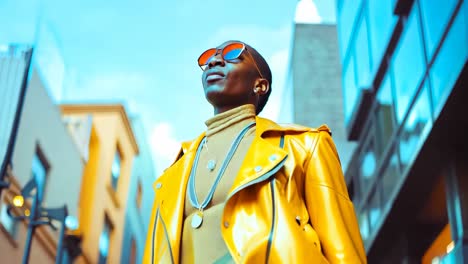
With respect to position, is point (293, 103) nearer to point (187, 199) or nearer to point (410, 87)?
point (410, 87)

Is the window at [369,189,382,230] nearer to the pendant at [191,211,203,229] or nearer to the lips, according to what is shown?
the lips

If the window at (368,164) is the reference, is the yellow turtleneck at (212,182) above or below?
above

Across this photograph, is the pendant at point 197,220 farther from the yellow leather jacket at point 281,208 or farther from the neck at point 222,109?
the neck at point 222,109

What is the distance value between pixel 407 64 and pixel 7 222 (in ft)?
29.8

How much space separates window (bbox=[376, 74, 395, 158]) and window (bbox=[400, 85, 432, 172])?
1.14 metres

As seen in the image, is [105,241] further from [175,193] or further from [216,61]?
[175,193]

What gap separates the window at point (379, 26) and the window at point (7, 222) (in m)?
7.99

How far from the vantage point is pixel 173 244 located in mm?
4449

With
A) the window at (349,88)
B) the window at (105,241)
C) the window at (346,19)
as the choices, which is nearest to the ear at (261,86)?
the window at (346,19)

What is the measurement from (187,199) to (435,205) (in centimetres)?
1214

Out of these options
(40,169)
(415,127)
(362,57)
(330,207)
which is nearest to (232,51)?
(330,207)

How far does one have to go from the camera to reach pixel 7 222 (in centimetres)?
1912

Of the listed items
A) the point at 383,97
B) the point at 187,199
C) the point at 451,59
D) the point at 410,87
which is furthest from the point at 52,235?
the point at 187,199

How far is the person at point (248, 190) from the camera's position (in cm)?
417
